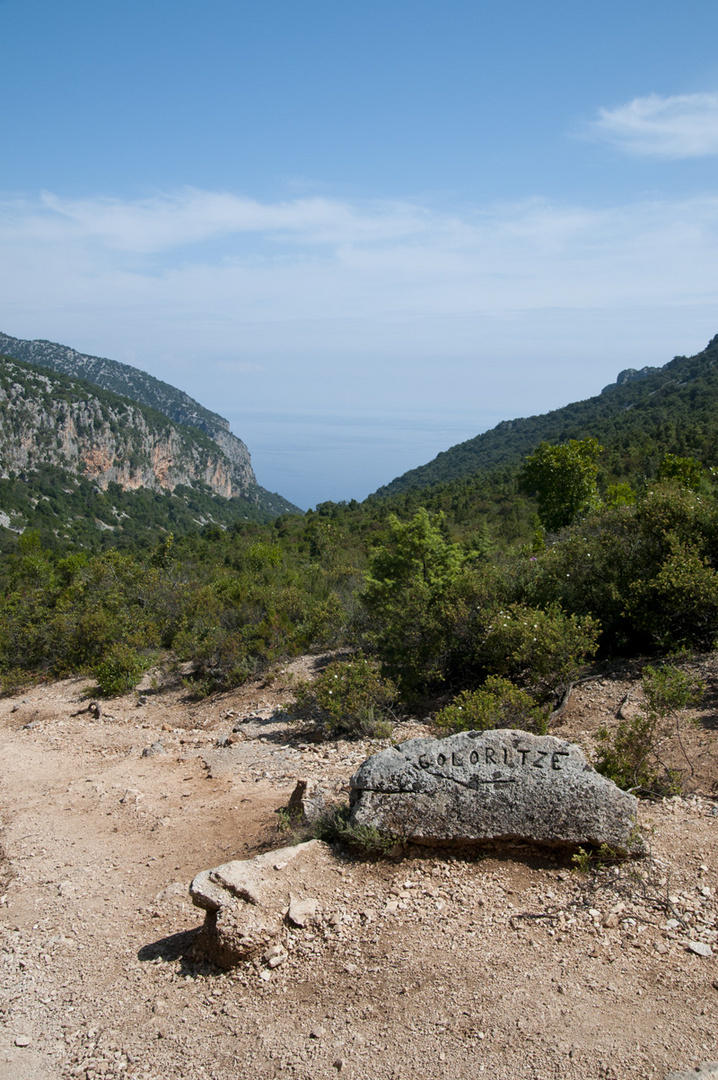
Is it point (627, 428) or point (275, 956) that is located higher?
point (627, 428)

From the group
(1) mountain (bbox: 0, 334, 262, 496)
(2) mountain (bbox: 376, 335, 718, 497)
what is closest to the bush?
(2) mountain (bbox: 376, 335, 718, 497)

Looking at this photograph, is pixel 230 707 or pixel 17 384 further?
pixel 17 384

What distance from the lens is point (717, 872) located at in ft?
14.4

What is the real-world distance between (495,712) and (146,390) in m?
177

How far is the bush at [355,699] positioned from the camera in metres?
8.05

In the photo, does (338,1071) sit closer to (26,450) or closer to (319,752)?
(319,752)

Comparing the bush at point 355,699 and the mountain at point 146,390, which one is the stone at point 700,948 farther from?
the mountain at point 146,390

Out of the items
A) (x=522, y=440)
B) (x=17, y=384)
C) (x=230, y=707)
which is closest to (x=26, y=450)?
(x=17, y=384)

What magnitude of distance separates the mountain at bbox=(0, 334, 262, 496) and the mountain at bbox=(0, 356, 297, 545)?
1919 centimetres

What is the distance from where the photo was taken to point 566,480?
20688mm

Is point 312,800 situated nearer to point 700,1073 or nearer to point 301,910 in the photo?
point 301,910

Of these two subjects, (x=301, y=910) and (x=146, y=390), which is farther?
(x=146, y=390)

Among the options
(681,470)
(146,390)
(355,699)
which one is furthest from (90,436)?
(355,699)

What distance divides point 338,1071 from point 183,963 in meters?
1.60
